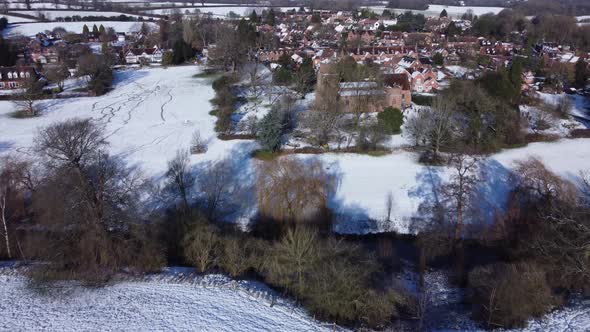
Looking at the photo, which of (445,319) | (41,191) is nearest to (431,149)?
(445,319)

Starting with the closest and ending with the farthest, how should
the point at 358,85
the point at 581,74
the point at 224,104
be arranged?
the point at 358,85
the point at 224,104
the point at 581,74

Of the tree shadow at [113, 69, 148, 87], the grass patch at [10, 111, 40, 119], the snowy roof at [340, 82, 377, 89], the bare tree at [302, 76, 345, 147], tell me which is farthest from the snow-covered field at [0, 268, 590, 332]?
the tree shadow at [113, 69, 148, 87]

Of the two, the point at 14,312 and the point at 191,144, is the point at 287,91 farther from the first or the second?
the point at 14,312

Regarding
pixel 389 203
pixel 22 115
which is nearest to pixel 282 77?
pixel 22 115

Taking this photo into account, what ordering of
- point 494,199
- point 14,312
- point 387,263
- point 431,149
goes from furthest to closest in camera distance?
1. point 431,149
2. point 494,199
3. point 387,263
4. point 14,312

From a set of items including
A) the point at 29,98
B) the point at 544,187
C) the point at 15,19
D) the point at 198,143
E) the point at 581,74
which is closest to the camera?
the point at 544,187

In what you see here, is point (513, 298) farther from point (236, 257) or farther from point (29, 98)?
point (29, 98)

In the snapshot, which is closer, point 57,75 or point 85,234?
point 85,234
